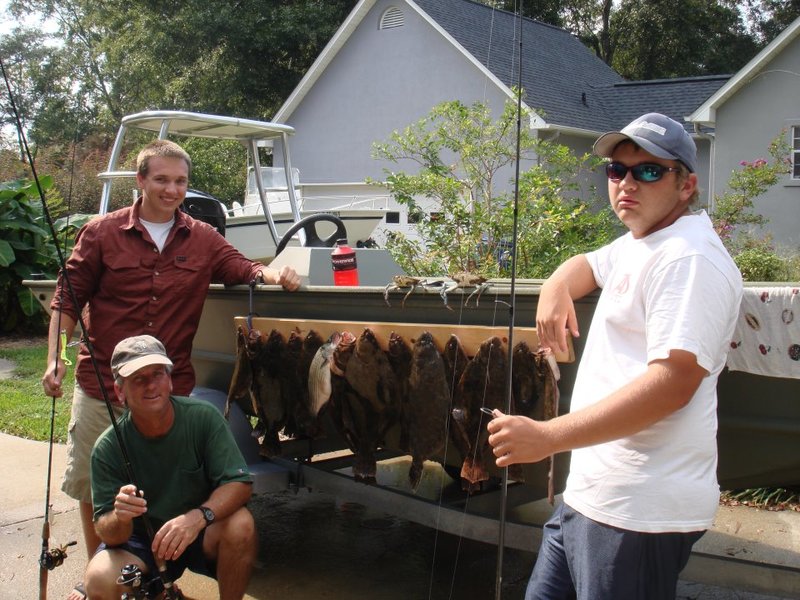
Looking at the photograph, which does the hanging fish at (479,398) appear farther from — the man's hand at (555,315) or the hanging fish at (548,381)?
the man's hand at (555,315)

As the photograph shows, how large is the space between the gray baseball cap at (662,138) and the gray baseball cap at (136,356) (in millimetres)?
1986

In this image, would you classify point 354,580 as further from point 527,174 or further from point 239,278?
point 527,174

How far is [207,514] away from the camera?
3404 millimetres

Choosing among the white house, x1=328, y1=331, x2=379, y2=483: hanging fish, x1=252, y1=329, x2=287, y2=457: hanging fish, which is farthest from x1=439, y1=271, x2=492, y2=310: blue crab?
the white house

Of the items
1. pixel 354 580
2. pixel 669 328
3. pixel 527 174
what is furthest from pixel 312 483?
pixel 527 174

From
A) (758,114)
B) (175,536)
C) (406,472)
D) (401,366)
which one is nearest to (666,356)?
(401,366)

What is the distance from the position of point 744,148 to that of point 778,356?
16.0 metres

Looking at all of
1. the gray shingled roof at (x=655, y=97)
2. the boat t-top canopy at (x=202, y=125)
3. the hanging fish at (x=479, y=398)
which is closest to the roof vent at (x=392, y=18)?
the gray shingled roof at (x=655, y=97)

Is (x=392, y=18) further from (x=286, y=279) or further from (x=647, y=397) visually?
(x=647, y=397)

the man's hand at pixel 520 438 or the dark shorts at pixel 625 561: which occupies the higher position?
the man's hand at pixel 520 438

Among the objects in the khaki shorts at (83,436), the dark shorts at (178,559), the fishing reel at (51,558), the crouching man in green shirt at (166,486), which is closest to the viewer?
the crouching man in green shirt at (166,486)

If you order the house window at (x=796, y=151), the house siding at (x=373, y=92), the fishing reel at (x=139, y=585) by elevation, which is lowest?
the fishing reel at (x=139, y=585)

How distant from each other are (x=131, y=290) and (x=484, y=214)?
3284 mm

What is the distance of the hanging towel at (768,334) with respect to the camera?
2738 millimetres
